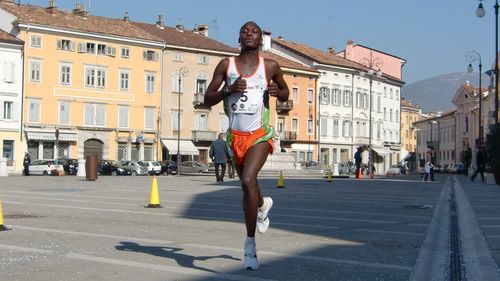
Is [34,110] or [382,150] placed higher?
[34,110]

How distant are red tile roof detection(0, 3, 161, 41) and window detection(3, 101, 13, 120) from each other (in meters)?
6.94

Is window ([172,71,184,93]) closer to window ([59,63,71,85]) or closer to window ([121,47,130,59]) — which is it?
window ([121,47,130,59])

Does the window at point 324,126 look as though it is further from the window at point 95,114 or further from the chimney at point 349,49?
the window at point 95,114

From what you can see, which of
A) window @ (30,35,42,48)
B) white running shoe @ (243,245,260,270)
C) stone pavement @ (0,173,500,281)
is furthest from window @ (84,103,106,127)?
white running shoe @ (243,245,260,270)

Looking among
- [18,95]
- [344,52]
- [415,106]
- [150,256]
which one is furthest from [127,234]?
[415,106]

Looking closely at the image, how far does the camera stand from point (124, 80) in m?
73.2

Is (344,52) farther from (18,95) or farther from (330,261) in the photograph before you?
(330,261)

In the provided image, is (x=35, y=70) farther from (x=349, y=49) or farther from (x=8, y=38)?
(x=349, y=49)

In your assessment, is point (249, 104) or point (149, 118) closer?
point (249, 104)

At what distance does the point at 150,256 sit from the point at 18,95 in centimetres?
6100

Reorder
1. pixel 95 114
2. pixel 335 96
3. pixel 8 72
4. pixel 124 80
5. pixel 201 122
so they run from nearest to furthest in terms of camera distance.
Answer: pixel 8 72 → pixel 95 114 → pixel 124 80 → pixel 201 122 → pixel 335 96

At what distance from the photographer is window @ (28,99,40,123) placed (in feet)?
217

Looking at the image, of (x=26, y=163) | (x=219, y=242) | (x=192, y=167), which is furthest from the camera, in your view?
(x=192, y=167)

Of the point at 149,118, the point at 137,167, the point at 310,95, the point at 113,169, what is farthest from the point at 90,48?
the point at 310,95
